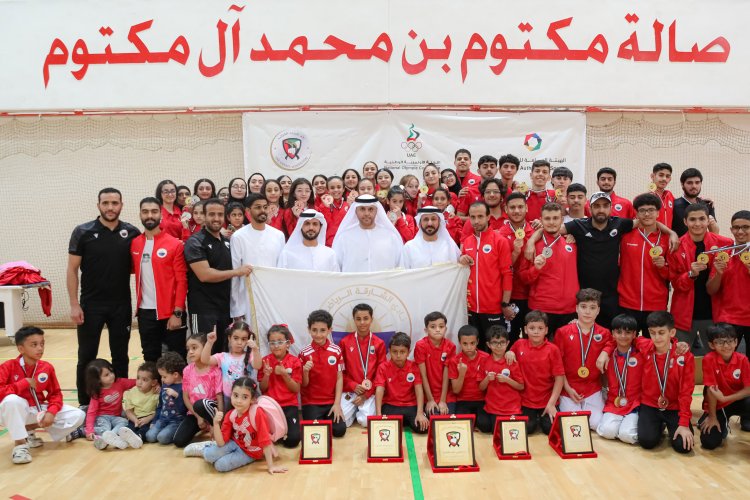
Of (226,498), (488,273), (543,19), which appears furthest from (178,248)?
(543,19)

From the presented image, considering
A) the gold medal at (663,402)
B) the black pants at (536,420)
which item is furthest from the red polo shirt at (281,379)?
the gold medal at (663,402)

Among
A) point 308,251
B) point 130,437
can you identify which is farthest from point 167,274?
point 130,437

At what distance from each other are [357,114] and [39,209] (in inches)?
231

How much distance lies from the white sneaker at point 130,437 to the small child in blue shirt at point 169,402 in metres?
0.11

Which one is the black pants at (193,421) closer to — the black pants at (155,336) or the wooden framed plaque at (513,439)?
the black pants at (155,336)

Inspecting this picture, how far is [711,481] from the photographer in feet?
13.1

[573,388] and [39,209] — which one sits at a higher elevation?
[39,209]

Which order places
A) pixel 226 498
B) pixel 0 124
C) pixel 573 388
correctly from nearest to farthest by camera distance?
pixel 226 498, pixel 573 388, pixel 0 124

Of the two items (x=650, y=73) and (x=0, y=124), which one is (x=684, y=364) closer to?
(x=650, y=73)

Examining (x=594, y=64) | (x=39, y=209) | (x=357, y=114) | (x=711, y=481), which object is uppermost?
(x=594, y=64)

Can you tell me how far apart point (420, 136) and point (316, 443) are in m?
6.14

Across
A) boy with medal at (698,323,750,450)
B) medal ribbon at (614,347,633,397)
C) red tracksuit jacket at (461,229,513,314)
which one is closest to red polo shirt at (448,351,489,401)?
red tracksuit jacket at (461,229,513,314)

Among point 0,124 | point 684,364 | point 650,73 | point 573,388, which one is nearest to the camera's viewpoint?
point 684,364

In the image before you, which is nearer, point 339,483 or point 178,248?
point 339,483
